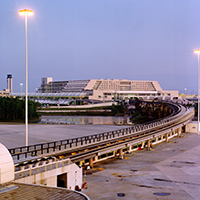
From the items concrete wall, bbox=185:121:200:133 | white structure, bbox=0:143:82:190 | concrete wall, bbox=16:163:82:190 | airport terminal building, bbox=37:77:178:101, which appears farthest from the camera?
airport terminal building, bbox=37:77:178:101

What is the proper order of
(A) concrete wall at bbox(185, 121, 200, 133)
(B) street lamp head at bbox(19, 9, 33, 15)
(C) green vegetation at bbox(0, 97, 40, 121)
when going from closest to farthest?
(B) street lamp head at bbox(19, 9, 33, 15) → (A) concrete wall at bbox(185, 121, 200, 133) → (C) green vegetation at bbox(0, 97, 40, 121)

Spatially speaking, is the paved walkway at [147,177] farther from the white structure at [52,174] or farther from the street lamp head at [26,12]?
the street lamp head at [26,12]

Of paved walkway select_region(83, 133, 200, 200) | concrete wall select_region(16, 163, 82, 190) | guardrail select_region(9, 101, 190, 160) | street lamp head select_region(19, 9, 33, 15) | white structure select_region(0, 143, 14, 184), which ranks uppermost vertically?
street lamp head select_region(19, 9, 33, 15)

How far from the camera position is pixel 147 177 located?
19891mm

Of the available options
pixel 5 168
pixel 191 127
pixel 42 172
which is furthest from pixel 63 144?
pixel 191 127

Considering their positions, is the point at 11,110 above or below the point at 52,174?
above

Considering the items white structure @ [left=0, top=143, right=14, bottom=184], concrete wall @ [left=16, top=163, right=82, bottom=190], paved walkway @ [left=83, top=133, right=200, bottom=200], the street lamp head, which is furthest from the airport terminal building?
white structure @ [left=0, top=143, right=14, bottom=184]

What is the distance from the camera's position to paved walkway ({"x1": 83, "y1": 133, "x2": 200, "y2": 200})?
53.6 feet

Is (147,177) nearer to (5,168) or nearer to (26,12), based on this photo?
(5,168)

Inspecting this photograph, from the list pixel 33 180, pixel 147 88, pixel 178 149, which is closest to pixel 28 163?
pixel 33 180

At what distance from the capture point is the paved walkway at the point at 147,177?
643 inches

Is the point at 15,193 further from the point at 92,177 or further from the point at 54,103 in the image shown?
the point at 54,103

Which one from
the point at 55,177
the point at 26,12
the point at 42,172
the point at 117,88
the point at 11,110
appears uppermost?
the point at 117,88

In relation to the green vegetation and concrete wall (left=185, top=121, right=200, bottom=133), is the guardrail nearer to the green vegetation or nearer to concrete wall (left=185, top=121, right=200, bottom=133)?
concrete wall (left=185, top=121, right=200, bottom=133)
